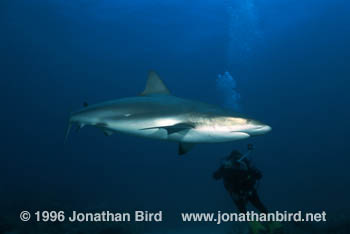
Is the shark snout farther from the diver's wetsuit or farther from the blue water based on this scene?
the blue water

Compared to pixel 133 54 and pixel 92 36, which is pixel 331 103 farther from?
pixel 92 36

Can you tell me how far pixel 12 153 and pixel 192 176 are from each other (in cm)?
9341

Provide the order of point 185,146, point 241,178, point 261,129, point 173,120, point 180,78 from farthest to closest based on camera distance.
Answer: point 180,78
point 241,178
point 185,146
point 173,120
point 261,129

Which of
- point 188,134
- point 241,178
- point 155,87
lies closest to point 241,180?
point 241,178

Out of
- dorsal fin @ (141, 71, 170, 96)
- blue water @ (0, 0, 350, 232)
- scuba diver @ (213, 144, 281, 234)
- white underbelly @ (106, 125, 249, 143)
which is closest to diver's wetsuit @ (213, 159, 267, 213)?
scuba diver @ (213, 144, 281, 234)

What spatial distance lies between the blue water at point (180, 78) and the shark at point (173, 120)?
15.1 m

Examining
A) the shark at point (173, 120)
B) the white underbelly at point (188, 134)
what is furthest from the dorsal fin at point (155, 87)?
the white underbelly at point (188, 134)

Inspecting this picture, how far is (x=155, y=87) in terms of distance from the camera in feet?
14.2

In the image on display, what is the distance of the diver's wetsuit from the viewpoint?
16.1 ft

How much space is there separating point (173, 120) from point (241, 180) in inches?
106

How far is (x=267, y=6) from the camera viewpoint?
32094mm

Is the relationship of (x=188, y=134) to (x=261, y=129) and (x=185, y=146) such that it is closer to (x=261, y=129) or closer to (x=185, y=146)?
(x=185, y=146)

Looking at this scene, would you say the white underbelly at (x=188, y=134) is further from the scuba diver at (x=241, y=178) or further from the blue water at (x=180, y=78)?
the blue water at (x=180, y=78)

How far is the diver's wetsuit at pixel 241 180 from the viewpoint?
4922mm
